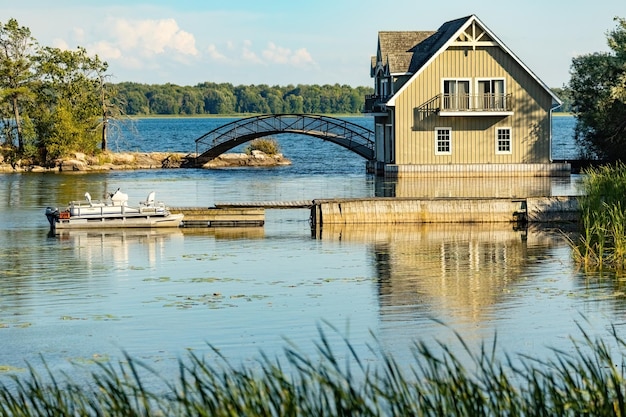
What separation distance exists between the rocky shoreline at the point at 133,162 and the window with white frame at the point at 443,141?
19373 millimetres

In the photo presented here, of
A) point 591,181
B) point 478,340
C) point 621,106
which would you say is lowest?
point 478,340

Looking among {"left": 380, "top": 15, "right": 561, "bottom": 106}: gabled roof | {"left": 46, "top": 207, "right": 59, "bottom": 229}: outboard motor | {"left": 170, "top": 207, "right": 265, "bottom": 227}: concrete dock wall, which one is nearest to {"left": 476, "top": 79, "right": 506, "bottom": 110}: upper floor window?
{"left": 380, "top": 15, "right": 561, "bottom": 106}: gabled roof

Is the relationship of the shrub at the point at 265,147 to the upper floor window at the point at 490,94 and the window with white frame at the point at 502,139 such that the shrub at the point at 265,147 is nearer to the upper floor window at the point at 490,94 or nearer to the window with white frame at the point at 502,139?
the window with white frame at the point at 502,139

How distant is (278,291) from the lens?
2094cm

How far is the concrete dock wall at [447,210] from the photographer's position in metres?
32.4

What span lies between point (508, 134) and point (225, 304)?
3249cm

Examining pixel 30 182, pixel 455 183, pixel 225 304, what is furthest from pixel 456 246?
pixel 30 182

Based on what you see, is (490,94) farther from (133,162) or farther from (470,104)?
(133,162)

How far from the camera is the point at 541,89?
49.8 meters

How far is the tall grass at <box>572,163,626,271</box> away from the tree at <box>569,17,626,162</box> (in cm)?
2028

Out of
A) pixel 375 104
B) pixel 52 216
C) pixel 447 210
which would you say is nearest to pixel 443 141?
pixel 375 104

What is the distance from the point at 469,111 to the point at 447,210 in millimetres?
16780

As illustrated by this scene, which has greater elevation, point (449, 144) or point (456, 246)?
point (449, 144)

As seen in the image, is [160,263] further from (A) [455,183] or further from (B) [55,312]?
(A) [455,183]
